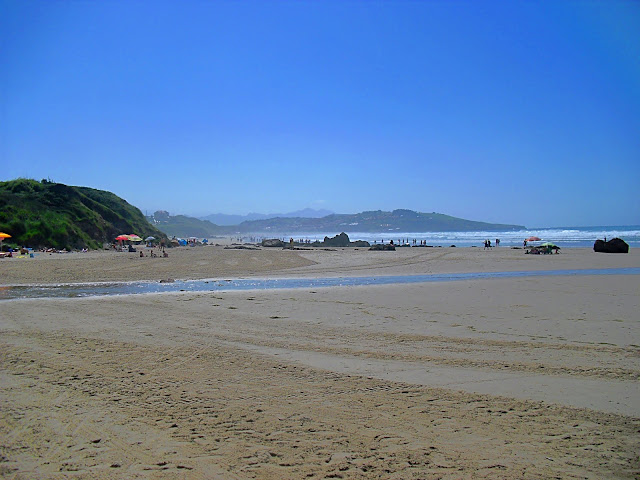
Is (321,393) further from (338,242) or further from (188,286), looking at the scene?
(338,242)

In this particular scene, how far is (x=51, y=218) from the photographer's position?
4547 centimetres

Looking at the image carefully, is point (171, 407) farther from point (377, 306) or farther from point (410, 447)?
point (377, 306)

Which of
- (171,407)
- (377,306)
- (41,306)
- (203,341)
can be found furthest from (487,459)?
(41,306)

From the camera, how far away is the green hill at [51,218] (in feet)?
137

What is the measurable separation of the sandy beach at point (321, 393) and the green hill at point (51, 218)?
3562cm

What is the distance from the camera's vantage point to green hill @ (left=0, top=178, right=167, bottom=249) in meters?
41.7

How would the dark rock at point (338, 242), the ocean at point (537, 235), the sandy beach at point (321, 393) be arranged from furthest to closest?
the ocean at point (537, 235)
the dark rock at point (338, 242)
the sandy beach at point (321, 393)

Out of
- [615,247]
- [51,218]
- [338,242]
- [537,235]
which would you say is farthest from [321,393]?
[537,235]

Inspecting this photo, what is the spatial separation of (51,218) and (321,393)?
48.4m

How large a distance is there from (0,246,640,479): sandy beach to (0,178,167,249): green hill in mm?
35619

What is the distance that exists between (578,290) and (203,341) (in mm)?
13287

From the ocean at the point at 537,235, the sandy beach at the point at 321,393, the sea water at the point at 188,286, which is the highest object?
the ocean at the point at 537,235

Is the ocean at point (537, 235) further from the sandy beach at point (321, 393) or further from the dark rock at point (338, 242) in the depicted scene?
the sandy beach at point (321, 393)

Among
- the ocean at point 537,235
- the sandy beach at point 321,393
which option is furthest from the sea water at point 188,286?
the ocean at point 537,235
